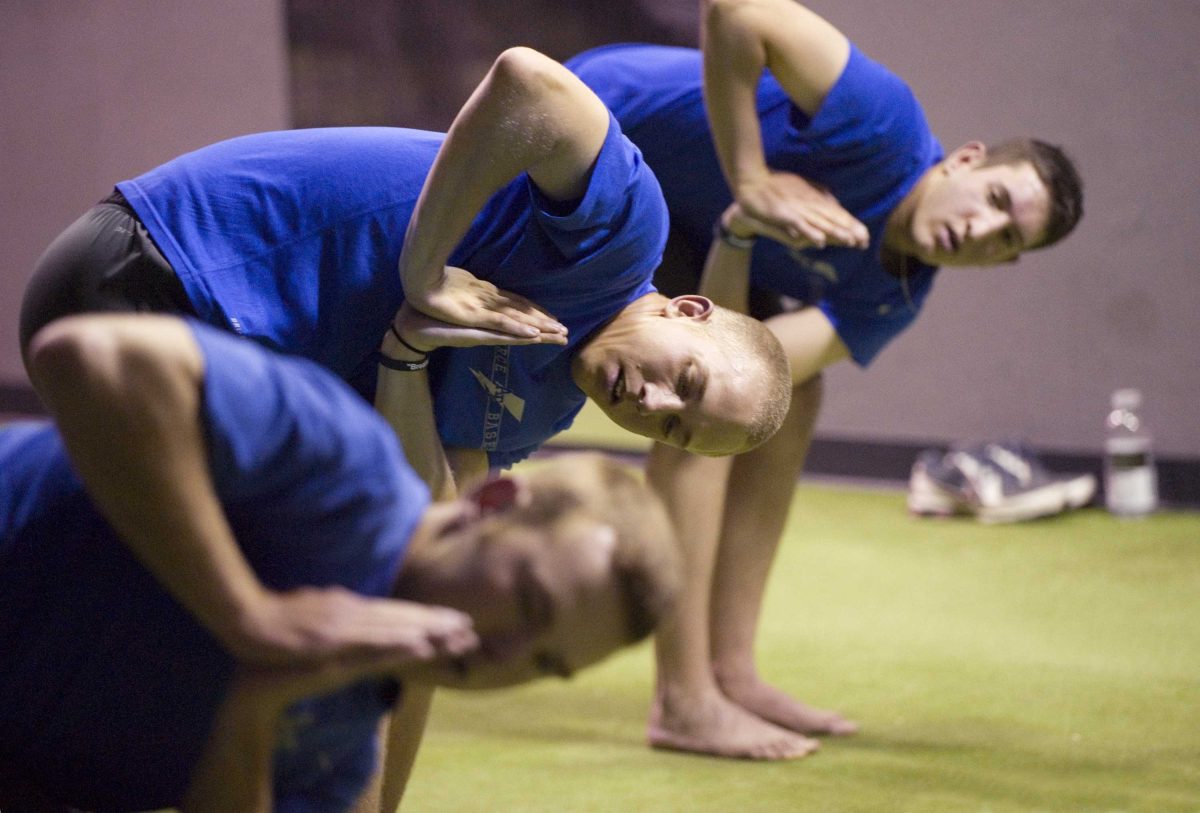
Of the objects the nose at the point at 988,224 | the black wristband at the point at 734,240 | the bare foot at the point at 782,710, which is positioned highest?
the nose at the point at 988,224

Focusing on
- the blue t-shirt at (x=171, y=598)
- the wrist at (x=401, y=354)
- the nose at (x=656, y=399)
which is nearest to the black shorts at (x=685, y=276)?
the nose at (x=656, y=399)

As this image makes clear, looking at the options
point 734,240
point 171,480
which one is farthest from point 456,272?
point 734,240

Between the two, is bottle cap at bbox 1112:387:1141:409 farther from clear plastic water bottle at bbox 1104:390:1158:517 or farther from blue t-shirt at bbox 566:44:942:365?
blue t-shirt at bbox 566:44:942:365

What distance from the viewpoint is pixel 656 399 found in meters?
1.56

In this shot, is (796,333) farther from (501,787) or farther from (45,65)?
(45,65)

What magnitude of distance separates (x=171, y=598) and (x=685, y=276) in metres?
1.23

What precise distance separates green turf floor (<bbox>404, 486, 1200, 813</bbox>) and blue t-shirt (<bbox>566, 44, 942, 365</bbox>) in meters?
0.68

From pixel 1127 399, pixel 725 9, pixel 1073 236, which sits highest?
pixel 725 9

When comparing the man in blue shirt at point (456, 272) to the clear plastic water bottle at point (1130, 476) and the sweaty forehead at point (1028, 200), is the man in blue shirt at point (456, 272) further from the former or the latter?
the clear plastic water bottle at point (1130, 476)

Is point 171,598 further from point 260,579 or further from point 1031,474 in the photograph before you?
point 1031,474

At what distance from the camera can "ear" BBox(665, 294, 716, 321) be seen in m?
1.61

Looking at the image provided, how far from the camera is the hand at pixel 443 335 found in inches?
56.4

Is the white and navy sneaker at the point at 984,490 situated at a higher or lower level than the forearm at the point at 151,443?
lower

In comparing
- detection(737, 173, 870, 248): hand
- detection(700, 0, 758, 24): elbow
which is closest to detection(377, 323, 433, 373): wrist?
detection(737, 173, 870, 248): hand
